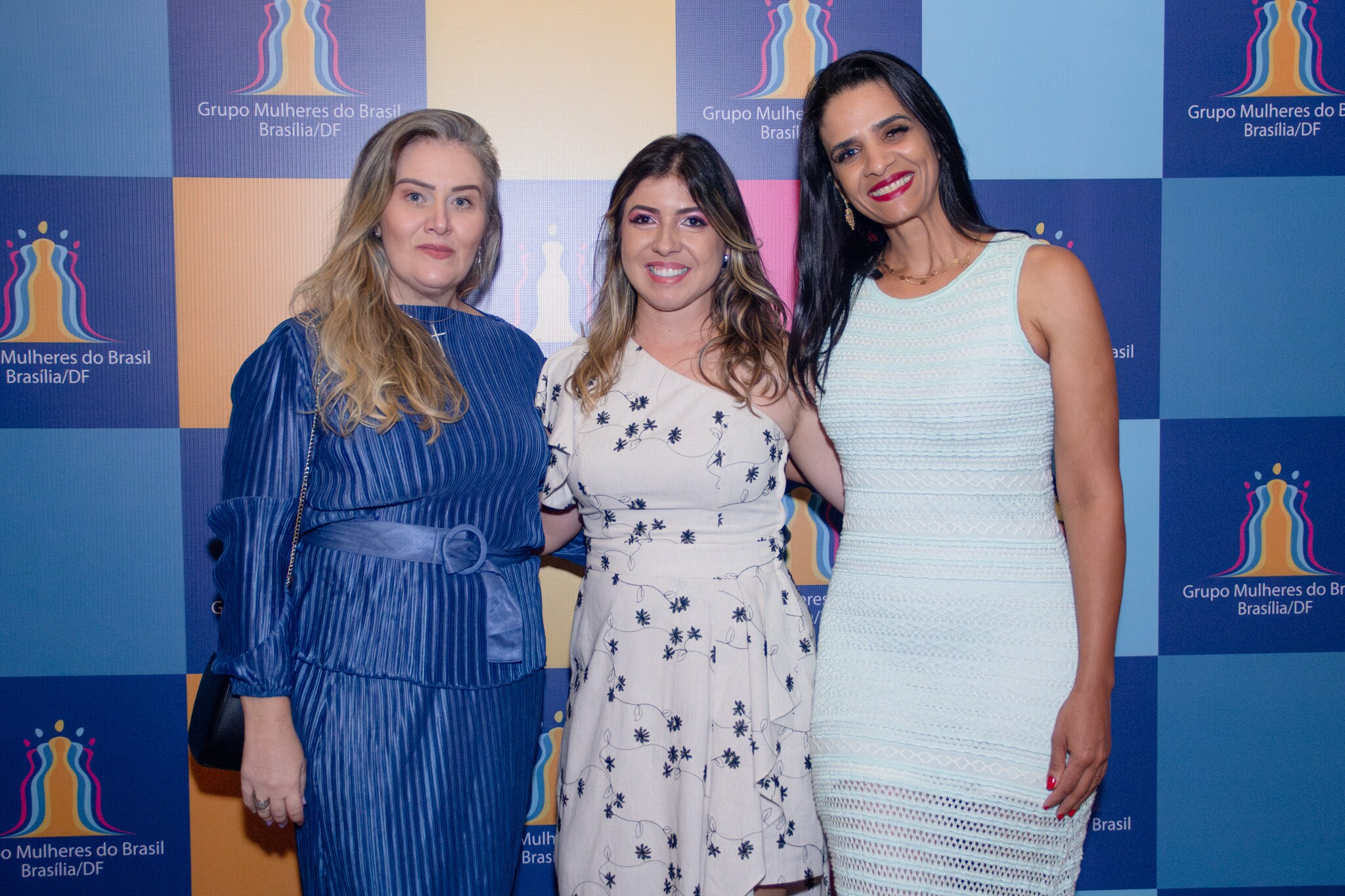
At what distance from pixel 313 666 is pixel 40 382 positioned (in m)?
1.45

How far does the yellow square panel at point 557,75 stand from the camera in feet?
8.17

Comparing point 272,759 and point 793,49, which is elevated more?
point 793,49

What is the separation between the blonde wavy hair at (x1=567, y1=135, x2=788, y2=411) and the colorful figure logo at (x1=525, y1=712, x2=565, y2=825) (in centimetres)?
117

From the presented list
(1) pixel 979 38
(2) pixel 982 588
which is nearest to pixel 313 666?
(2) pixel 982 588

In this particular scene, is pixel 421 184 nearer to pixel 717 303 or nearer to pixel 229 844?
pixel 717 303

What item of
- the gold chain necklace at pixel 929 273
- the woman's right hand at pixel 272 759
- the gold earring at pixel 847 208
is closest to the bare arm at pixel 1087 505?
the gold chain necklace at pixel 929 273

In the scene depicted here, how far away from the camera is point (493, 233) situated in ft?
7.22

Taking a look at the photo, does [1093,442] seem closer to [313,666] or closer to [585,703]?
[585,703]

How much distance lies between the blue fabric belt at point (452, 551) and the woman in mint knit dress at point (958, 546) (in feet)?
2.06

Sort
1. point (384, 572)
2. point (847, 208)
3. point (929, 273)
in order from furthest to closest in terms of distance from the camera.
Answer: point (847, 208)
point (929, 273)
point (384, 572)

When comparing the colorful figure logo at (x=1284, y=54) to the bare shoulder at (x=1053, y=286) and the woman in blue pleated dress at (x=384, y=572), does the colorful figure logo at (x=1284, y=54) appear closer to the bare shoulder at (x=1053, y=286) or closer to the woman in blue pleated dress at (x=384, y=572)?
the bare shoulder at (x=1053, y=286)

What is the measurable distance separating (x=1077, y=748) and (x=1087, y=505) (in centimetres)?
42

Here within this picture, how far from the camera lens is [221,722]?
1.67 metres

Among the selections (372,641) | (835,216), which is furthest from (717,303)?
(372,641)
